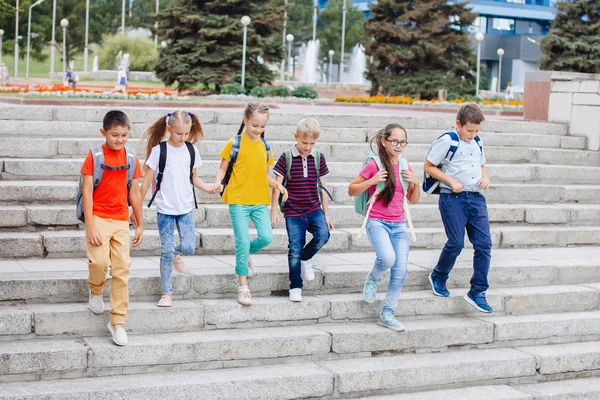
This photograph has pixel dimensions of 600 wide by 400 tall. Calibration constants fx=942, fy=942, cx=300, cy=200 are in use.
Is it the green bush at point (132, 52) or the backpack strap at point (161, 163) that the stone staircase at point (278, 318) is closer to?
the backpack strap at point (161, 163)

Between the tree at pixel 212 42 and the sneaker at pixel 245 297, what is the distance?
79.2 ft

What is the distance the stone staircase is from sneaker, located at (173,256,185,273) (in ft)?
0.38

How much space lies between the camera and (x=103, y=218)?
664 cm

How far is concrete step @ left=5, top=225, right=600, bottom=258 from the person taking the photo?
8.02 meters

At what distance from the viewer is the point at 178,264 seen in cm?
766

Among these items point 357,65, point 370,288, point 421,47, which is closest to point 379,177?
point 370,288

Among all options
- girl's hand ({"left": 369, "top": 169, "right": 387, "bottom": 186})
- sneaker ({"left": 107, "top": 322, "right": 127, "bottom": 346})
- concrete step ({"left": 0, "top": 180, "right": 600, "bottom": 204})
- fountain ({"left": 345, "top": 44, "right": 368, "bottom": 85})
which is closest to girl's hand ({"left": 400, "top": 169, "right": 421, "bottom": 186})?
girl's hand ({"left": 369, "top": 169, "right": 387, "bottom": 186})

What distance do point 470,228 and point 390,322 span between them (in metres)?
1.16

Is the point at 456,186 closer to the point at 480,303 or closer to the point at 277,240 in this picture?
the point at 480,303

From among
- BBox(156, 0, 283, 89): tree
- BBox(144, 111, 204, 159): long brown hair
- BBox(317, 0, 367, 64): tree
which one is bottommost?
BBox(144, 111, 204, 159): long brown hair

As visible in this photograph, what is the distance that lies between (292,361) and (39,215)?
9.45ft

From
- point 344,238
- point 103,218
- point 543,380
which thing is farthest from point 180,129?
point 543,380

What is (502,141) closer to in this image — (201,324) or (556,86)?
(556,86)

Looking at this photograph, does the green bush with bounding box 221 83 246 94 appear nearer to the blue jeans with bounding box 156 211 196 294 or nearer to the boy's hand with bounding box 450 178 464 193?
the boy's hand with bounding box 450 178 464 193
